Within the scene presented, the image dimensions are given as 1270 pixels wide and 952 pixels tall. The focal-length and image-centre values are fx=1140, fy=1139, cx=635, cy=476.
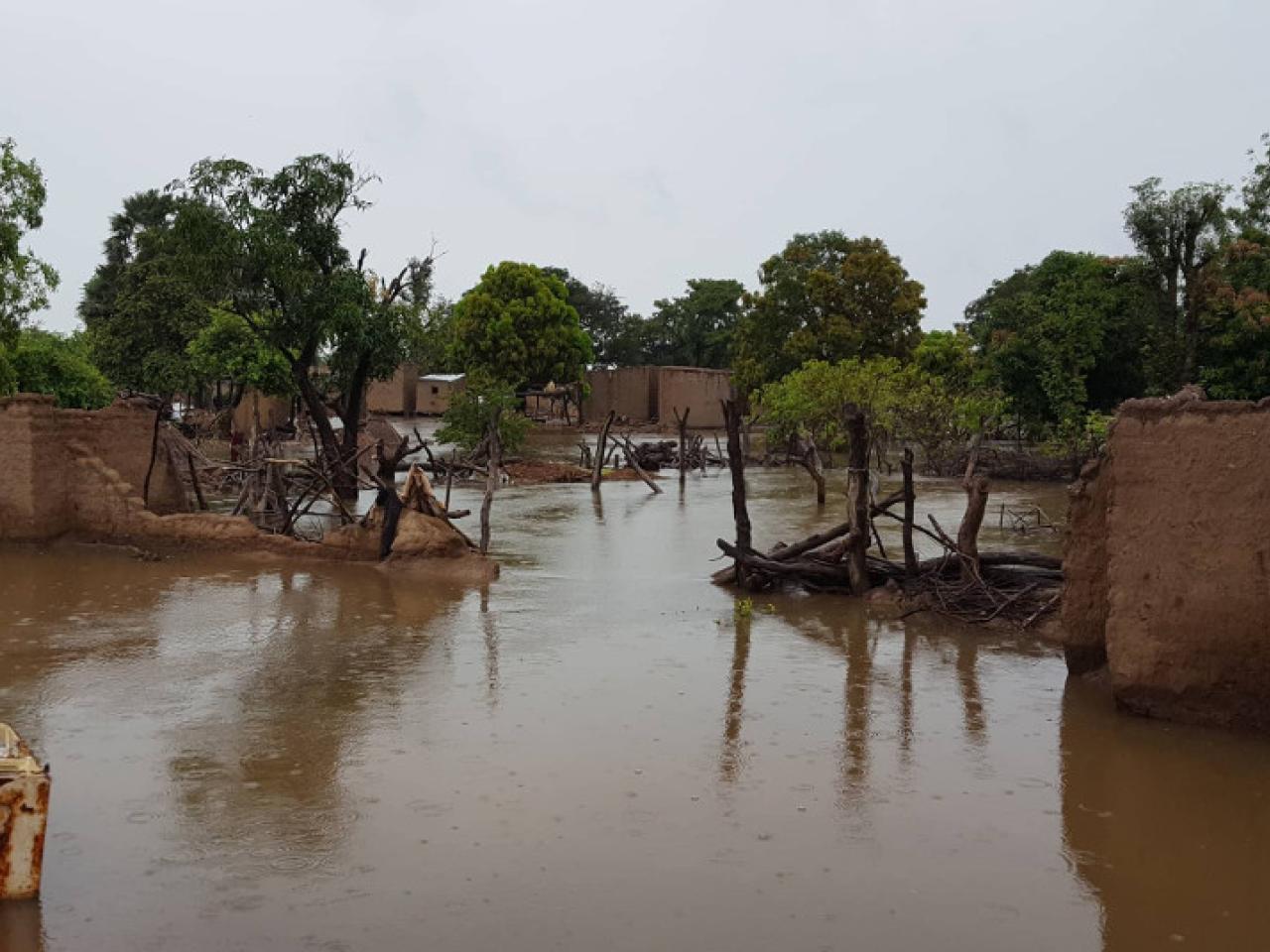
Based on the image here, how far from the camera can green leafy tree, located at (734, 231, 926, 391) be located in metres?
40.5

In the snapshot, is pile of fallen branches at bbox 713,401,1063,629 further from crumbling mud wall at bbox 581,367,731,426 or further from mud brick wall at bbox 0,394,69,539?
crumbling mud wall at bbox 581,367,731,426

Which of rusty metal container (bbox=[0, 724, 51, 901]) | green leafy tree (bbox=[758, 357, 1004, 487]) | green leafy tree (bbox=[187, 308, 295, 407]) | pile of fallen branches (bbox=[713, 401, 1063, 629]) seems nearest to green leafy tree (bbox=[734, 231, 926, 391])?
green leafy tree (bbox=[758, 357, 1004, 487])

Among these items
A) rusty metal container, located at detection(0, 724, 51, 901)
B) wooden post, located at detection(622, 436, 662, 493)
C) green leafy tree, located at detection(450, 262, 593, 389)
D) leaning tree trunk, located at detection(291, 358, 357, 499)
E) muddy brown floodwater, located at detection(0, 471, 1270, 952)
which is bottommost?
muddy brown floodwater, located at detection(0, 471, 1270, 952)

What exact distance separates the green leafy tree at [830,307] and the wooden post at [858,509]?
2774 cm

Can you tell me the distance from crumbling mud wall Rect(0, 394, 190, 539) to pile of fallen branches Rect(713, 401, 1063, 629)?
813 cm

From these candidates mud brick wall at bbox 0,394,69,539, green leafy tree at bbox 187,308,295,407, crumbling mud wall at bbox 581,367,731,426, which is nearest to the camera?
mud brick wall at bbox 0,394,69,539

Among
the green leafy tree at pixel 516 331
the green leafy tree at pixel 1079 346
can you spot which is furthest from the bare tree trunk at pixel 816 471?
the green leafy tree at pixel 516 331

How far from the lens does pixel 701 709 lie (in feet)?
26.7

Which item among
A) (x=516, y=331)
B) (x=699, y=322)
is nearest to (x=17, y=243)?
(x=516, y=331)

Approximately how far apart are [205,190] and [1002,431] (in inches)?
1068

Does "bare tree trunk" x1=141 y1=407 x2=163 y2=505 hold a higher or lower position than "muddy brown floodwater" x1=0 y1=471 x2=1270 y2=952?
higher

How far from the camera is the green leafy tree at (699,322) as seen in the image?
197 feet

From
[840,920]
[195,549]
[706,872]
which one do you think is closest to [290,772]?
[706,872]

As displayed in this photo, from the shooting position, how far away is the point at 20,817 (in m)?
4.45
